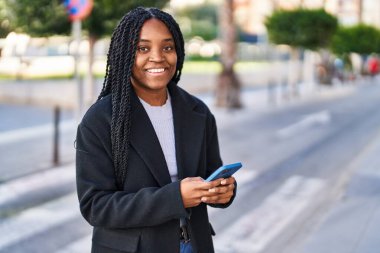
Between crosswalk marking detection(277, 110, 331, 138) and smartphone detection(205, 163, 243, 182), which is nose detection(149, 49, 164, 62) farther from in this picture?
crosswalk marking detection(277, 110, 331, 138)

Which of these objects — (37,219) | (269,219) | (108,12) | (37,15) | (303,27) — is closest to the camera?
(37,219)

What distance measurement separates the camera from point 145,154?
6.15 ft

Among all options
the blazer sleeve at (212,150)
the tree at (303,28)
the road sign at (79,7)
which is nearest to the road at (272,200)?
the road sign at (79,7)

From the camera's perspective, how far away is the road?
528cm

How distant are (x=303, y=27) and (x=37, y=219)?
20.7 metres

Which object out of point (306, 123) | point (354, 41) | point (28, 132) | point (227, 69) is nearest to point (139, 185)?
point (28, 132)

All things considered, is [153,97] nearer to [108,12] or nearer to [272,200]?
Result: [272,200]

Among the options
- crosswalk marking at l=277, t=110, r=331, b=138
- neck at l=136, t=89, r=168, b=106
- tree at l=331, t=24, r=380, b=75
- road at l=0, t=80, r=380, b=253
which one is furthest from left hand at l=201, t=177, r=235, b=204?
tree at l=331, t=24, r=380, b=75

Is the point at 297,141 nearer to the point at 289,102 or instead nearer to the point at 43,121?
the point at 43,121

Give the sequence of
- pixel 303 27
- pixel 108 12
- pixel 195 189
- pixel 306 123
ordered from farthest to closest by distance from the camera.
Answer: pixel 303 27 < pixel 306 123 < pixel 108 12 < pixel 195 189

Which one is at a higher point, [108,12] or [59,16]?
[108,12]

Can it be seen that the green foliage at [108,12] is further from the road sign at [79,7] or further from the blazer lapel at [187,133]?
the blazer lapel at [187,133]

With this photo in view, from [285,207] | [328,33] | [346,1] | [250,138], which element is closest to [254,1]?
[346,1]

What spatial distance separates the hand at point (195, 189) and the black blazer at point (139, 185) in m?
0.02
